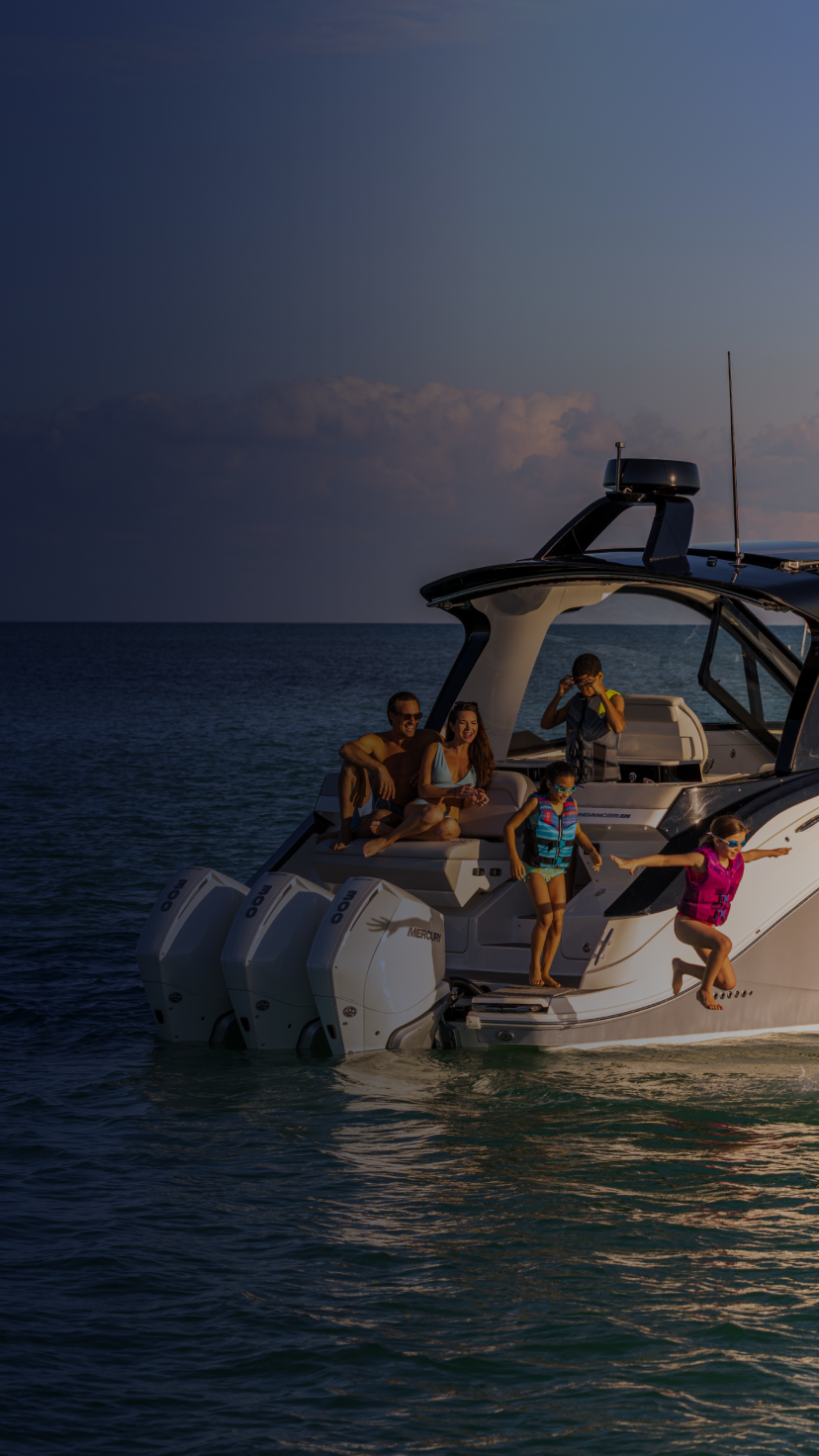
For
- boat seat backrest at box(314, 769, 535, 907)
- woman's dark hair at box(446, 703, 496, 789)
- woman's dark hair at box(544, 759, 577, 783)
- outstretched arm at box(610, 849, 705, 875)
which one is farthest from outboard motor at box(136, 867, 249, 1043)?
outstretched arm at box(610, 849, 705, 875)

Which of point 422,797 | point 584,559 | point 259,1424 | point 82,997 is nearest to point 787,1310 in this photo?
point 259,1424

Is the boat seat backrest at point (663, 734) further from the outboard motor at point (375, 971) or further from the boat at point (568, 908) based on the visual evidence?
the outboard motor at point (375, 971)

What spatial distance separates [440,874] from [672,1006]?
1.33 meters

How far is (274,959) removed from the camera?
288 inches

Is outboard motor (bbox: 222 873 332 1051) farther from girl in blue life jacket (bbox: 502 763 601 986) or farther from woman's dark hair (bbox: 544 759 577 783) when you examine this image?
woman's dark hair (bbox: 544 759 577 783)

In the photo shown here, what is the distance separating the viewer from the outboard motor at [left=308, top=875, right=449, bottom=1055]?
276 inches

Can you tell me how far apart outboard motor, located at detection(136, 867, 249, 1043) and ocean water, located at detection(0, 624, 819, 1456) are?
0.72ft

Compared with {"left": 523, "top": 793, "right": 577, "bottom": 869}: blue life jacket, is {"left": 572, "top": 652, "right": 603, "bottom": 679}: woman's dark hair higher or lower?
higher

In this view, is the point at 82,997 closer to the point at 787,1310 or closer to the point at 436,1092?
the point at 436,1092

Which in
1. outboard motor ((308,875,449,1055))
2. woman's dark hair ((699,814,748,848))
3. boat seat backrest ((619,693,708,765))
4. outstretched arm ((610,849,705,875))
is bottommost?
outboard motor ((308,875,449,1055))

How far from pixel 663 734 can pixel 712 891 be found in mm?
1215

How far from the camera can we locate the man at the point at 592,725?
8242 mm

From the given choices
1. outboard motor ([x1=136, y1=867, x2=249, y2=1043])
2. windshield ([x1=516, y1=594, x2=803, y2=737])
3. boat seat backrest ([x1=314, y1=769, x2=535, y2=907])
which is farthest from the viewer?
windshield ([x1=516, y1=594, x2=803, y2=737])

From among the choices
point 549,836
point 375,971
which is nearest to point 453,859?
point 549,836
